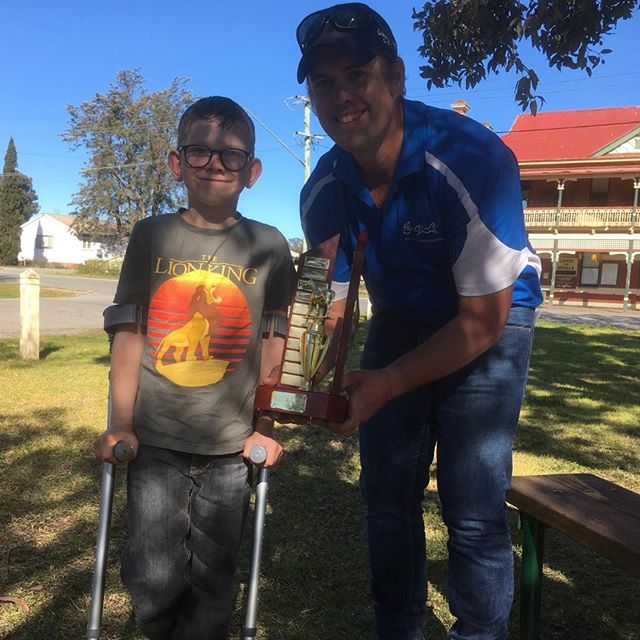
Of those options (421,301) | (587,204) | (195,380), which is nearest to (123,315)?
(195,380)

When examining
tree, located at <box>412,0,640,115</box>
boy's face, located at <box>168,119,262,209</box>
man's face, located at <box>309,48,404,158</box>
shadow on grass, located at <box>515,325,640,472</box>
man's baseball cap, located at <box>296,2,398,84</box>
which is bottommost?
shadow on grass, located at <box>515,325,640,472</box>

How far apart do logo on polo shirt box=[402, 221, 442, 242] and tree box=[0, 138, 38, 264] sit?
6174 cm

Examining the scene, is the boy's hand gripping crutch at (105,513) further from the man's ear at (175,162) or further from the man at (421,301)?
the man at (421,301)

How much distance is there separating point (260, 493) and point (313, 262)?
79cm

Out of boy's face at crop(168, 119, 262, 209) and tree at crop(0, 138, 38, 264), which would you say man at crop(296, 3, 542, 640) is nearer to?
boy's face at crop(168, 119, 262, 209)

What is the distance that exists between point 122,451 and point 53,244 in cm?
7195

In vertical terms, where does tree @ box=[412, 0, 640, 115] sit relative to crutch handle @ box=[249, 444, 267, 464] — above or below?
above

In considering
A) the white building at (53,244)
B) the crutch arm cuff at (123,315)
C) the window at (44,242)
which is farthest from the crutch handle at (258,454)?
the window at (44,242)

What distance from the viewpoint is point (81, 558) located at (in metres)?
3.14

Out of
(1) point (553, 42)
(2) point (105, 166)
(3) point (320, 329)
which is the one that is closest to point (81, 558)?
(3) point (320, 329)

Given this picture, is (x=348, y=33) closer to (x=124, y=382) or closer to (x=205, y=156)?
(x=205, y=156)

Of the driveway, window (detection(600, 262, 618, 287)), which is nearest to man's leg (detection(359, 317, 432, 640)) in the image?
the driveway

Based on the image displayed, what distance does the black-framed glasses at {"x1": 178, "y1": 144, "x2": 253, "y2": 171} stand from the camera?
2.13m

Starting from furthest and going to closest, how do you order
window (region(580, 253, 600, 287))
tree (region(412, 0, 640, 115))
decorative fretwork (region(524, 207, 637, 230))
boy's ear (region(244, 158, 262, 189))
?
window (region(580, 253, 600, 287)) < decorative fretwork (region(524, 207, 637, 230)) < tree (region(412, 0, 640, 115)) < boy's ear (region(244, 158, 262, 189))
